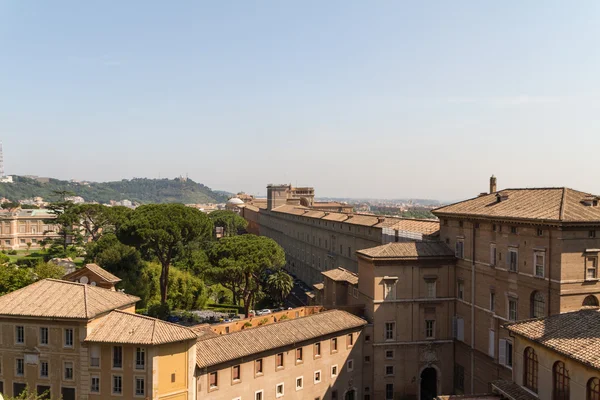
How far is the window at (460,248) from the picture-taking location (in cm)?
4044

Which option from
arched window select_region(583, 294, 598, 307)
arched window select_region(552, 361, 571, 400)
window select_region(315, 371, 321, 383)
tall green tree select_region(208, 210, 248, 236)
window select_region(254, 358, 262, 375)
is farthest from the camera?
tall green tree select_region(208, 210, 248, 236)

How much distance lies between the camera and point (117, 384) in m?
30.0

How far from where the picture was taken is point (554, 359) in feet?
76.1

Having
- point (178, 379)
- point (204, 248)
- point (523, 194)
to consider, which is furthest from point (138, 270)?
point (523, 194)

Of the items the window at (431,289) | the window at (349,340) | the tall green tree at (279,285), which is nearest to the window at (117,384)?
Result: the window at (349,340)

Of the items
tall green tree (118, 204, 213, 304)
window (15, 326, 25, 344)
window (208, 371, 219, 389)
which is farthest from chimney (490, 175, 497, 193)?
window (15, 326, 25, 344)

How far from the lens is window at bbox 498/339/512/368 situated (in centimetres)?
3453

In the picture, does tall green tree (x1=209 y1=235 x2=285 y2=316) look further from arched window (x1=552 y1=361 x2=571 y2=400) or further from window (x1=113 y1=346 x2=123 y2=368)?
arched window (x1=552 y1=361 x2=571 y2=400)

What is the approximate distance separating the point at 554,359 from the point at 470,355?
54.6 ft

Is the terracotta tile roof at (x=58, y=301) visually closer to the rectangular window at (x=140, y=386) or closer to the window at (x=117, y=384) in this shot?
the window at (x=117, y=384)

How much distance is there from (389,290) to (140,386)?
2020 cm

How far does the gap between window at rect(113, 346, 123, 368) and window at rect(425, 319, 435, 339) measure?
23895mm

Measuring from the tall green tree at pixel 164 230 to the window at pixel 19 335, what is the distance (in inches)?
1045

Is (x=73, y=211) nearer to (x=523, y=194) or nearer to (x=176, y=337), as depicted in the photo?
(x=176, y=337)
